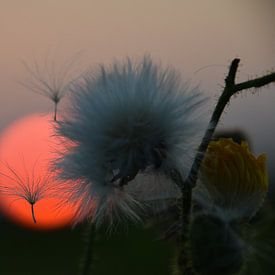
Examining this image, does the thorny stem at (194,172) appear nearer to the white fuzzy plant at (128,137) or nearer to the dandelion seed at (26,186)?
the white fuzzy plant at (128,137)

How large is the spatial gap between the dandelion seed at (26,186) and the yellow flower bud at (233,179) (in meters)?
0.17

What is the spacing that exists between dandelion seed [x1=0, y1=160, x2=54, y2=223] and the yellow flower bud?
0.54 ft

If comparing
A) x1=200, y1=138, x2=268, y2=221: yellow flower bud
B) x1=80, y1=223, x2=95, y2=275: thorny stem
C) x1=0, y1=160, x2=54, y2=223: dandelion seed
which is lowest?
x1=80, y1=223, x2=95, y2=275: thorny stem

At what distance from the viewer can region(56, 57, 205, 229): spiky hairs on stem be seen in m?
0.74

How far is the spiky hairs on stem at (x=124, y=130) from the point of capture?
2.43ft

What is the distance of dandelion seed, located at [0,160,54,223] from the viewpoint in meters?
0.76

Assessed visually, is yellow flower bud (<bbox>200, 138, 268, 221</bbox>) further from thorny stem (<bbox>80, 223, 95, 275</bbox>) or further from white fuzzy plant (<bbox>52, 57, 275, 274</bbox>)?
thorny stem (<bbox>80, 223, 95, 275</bbox>)

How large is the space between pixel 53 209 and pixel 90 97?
12 cm

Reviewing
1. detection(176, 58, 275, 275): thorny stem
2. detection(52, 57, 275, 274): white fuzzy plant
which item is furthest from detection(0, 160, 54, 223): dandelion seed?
detection(176, 58, 275, 275): thorny stem

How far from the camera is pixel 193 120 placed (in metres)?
0.78

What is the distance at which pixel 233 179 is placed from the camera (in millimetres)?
763

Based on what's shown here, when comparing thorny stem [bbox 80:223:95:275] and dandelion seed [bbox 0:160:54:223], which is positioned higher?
dandelion seed [bbox 0:160:54:223]

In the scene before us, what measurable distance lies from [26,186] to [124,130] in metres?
0.12

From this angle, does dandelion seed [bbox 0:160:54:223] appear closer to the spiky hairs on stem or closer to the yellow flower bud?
the spiky hairs on stem
